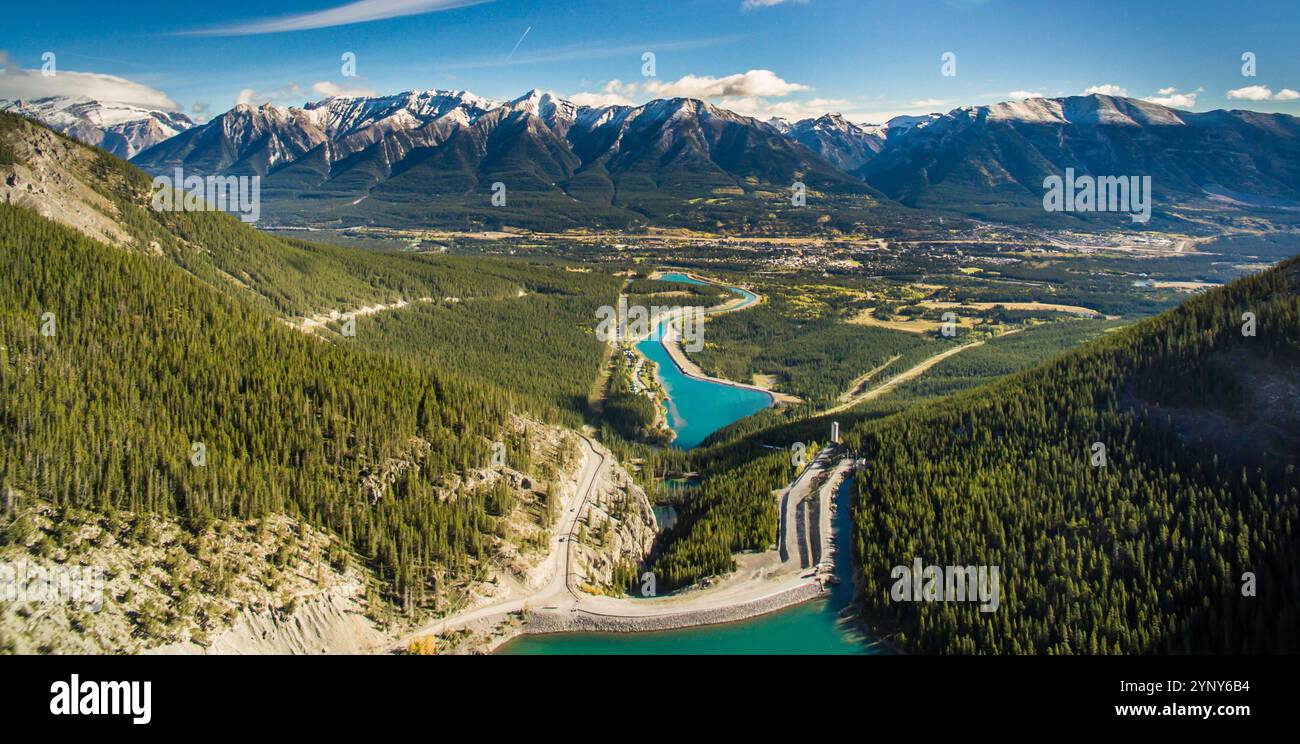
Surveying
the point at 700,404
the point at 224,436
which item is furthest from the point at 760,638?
the point at 700,404

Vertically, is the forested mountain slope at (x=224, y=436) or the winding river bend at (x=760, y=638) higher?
the forested mountain slope at (x=224, y=436)

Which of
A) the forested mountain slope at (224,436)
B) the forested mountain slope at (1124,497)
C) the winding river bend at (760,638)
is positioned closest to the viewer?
the forested mountain slope at (224,436)

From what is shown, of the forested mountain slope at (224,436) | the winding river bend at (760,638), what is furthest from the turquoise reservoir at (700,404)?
the winding river bend at (760,638)

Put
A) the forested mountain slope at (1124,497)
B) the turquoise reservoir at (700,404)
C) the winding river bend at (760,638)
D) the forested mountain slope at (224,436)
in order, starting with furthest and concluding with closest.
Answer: the turquoise reservoir at (700,404) → the winding river bend at (760,638) → the forested mountain slope at (1124,497) → the forested mountain slope at (224,436)

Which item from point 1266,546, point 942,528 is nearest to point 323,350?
point 942,528

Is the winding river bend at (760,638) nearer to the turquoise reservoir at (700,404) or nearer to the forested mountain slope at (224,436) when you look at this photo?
the forested mountain slope at (224,436)

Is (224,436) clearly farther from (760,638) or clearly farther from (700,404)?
(700,404)

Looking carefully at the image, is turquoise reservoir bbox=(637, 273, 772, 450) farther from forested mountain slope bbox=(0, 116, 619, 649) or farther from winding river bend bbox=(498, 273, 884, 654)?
winding river bend bbox=(498, 273, 884, 654)

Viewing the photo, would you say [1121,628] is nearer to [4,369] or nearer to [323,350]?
[323,350]
